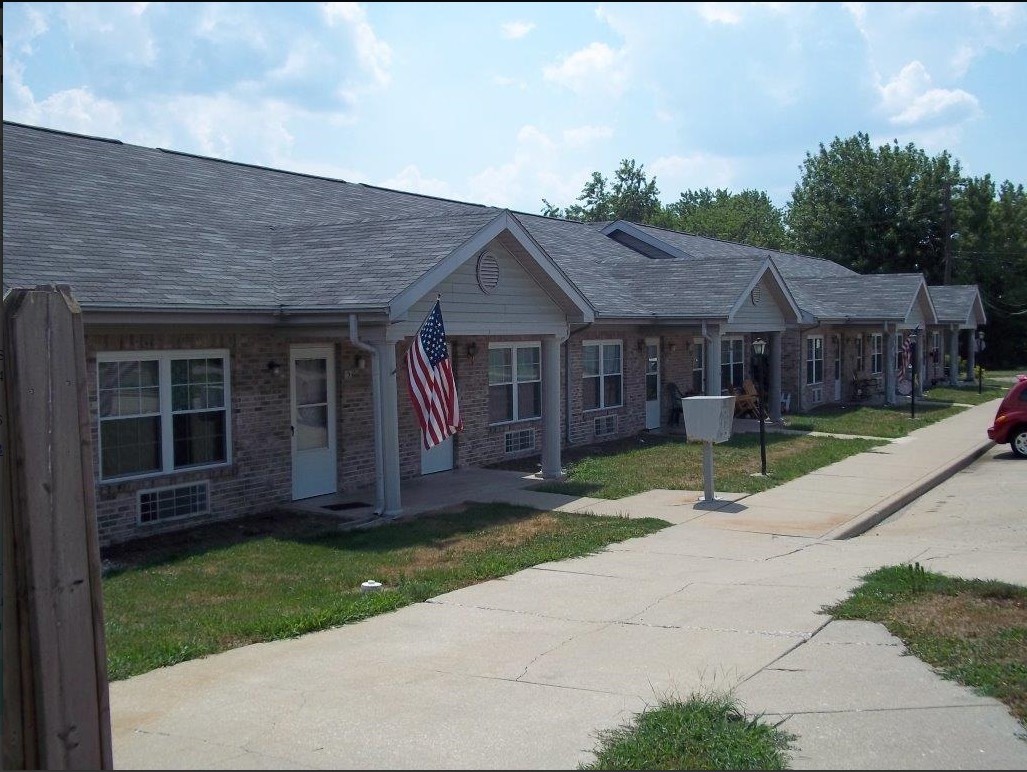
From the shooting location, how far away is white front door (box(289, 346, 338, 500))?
14250mm

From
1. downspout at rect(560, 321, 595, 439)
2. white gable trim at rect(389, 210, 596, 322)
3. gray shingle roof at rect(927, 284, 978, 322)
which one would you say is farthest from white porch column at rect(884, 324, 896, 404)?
white gable trim at rect(389, 210, 596, 322)

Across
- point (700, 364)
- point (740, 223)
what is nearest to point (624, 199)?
point (740, 223)

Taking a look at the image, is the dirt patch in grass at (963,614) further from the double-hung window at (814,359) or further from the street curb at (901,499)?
the double-hung window at (814,359)

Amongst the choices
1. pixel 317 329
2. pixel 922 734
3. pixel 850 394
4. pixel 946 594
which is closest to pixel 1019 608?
pixel 946 594

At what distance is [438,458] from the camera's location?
17.0 meters

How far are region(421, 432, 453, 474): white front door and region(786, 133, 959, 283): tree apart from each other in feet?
142

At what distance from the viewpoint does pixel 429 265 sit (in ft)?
42.9

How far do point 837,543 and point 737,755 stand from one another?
23.5 ft

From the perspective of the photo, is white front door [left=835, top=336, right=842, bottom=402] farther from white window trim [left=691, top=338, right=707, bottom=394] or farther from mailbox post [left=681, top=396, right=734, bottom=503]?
mailbox post [left=681, top=396, right=734, bottom=503]

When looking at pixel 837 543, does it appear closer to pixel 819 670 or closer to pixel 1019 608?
pixel 1019 608

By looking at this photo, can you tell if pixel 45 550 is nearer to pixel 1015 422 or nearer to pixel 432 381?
pixel 432 381

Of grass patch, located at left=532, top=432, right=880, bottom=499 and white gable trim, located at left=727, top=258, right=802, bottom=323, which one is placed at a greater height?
white gable trim, located at left=727, top=258, right=802, bottom=323

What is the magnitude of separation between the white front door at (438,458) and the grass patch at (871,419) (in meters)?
10.7

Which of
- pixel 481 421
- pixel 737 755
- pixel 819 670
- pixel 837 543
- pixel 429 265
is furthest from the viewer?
pixel 481 421
